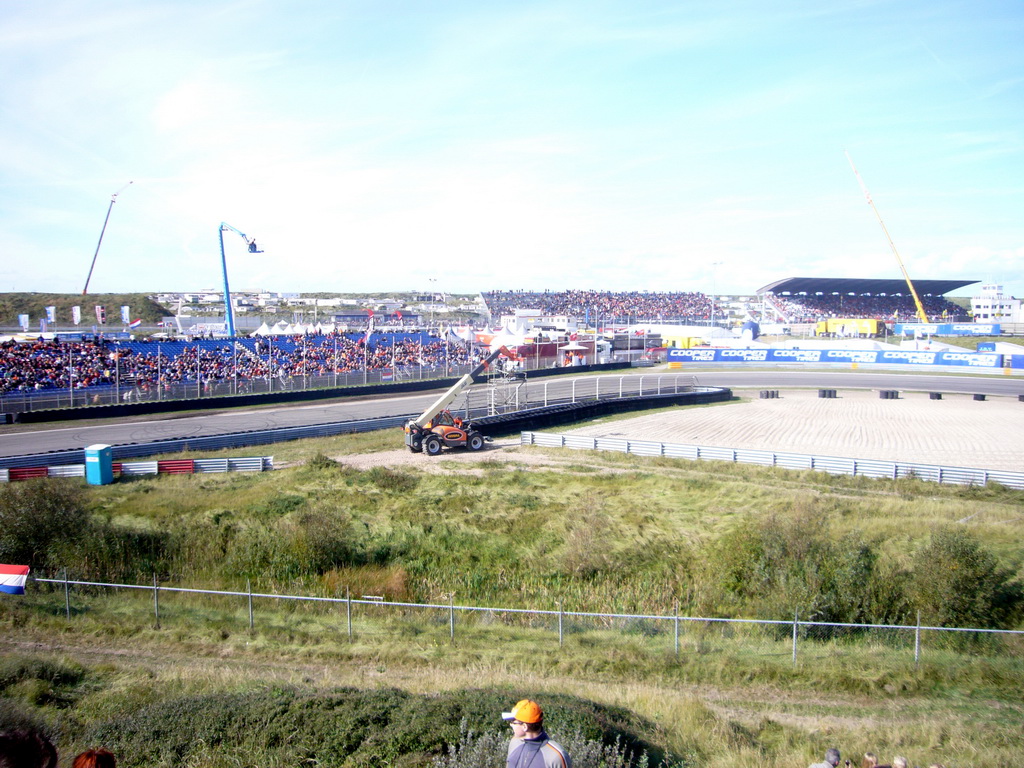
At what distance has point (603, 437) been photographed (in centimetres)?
3288

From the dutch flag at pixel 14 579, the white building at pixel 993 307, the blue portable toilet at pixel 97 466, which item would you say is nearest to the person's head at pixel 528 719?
the dutch flag at pixel 14 579

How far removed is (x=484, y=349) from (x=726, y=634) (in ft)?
165

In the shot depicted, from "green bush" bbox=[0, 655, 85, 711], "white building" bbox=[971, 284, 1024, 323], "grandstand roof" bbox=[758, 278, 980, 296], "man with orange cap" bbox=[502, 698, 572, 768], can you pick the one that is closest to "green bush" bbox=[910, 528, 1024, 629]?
"man with orange cap" bbox=[502, 698, 572, 768]

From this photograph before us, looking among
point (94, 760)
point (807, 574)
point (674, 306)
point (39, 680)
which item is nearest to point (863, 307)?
point (674, 306)

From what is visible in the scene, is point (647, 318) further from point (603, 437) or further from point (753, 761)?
point (753, 761)

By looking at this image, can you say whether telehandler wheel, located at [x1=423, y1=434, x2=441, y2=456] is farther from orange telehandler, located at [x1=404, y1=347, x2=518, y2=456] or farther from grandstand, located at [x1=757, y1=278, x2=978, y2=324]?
grandstand, located at [x1=757, y1=278, x2=978, y2=324]

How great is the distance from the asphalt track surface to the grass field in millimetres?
A: 8705

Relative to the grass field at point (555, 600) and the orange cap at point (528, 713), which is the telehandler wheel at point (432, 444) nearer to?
the grass field at point (555, 600)

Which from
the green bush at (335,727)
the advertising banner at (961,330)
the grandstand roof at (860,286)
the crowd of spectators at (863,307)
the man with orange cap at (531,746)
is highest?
the grandstand roof at (860,286)

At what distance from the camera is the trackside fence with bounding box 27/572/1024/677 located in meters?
12.0

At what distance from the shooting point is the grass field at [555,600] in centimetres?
953

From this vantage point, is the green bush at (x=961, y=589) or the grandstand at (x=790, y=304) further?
the grandstand at (x=790, y=304)

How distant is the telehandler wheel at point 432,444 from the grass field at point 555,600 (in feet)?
9.32

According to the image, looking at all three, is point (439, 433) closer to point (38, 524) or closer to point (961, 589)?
point (38, 524)
